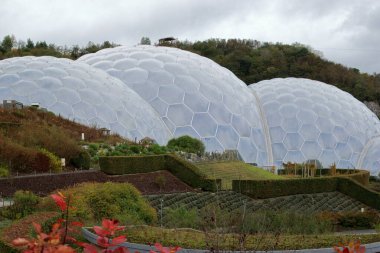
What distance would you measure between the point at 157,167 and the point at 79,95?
1121 centimetres

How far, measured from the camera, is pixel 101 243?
3236 millimetres

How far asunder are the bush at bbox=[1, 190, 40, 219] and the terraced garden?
4393 mm

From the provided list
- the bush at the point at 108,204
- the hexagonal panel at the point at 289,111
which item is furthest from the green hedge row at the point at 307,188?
the hexagonal panel at the point at 289,111

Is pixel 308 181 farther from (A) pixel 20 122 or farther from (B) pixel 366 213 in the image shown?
(A) pixel 20 122

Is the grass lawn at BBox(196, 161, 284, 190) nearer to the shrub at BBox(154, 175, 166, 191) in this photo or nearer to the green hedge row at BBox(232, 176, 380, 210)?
the green hedge row at BBox(232, 176, 380, 210)

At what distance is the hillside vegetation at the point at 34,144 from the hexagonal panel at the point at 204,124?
10.1 m

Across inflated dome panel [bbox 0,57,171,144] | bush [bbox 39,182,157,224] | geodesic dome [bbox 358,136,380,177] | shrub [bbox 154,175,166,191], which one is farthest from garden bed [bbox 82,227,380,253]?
geodesic dome [bbox 358,136,380,177]

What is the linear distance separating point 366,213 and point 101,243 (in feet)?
58.5

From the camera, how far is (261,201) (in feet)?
71.6

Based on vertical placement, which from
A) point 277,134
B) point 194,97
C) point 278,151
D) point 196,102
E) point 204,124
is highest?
point 194,97

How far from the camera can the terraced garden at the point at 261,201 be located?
1831 centimetres

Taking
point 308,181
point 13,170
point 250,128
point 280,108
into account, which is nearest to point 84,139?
point 13,170

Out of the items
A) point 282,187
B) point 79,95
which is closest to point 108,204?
point 282,187

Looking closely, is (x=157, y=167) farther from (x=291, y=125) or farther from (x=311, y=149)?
(x=291, y=125)
